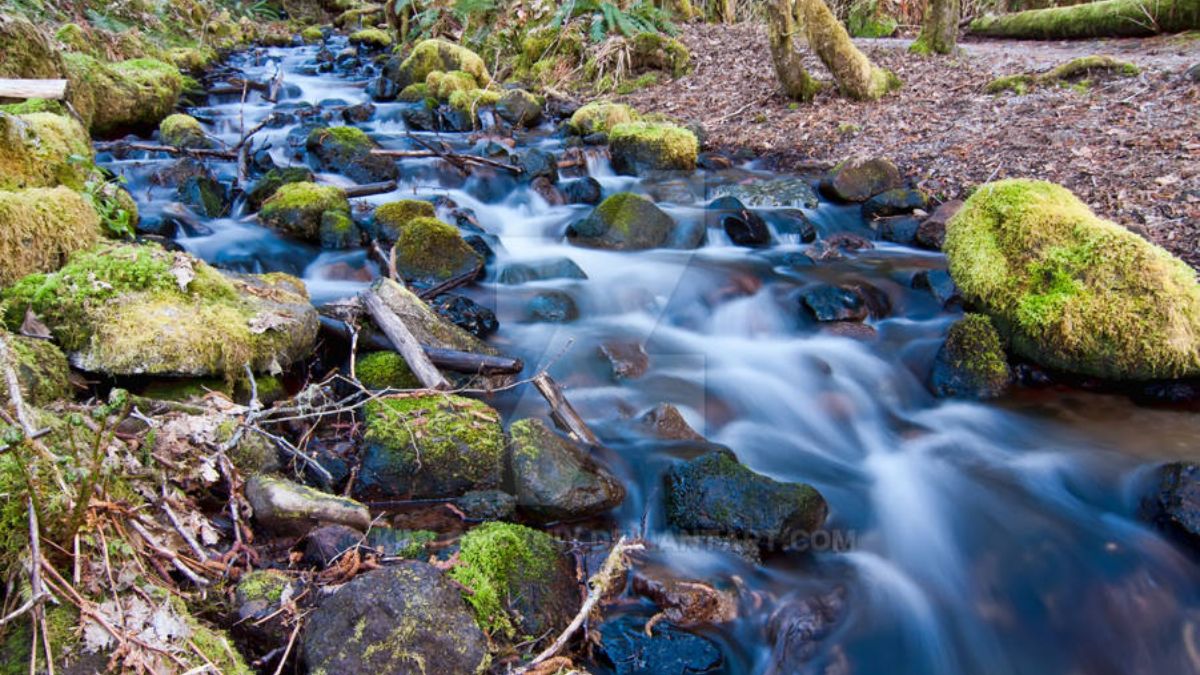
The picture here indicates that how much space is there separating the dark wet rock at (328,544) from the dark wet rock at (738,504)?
1.65 m

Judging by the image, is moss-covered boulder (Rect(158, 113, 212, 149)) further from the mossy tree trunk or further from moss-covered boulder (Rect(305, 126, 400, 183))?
the mossy tree trunk

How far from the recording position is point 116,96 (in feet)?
28.0

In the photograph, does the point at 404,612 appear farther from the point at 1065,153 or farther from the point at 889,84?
the point at 889,84

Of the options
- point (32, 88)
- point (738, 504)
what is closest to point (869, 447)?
point (738, 504)

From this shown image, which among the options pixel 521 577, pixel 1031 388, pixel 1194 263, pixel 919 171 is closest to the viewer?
pixel 521 577

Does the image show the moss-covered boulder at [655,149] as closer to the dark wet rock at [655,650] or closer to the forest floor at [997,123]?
the forest floor at [997,123]

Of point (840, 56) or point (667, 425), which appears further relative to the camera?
point (840, 56)

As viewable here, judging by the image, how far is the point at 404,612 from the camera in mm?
2201

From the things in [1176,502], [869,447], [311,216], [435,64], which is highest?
[435,64]

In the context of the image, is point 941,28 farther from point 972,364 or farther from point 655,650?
point 655,650

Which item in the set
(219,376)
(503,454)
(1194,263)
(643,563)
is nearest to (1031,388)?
(1194,263)

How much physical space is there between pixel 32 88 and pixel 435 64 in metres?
8.19

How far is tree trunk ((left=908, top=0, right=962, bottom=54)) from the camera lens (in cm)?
1107

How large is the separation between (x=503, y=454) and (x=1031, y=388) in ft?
11.9
